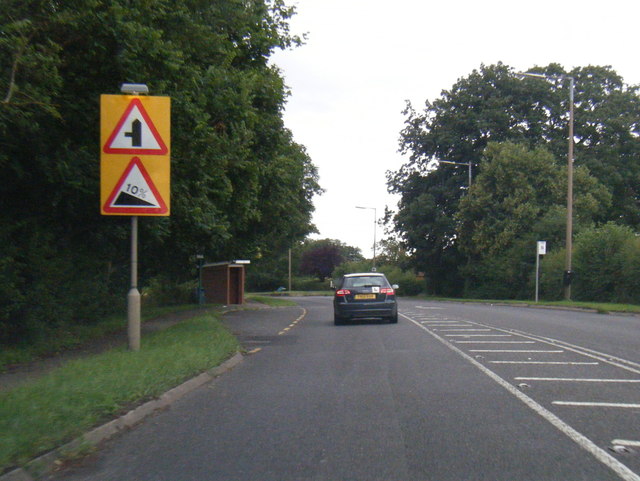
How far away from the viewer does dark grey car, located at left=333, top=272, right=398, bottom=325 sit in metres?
21.0

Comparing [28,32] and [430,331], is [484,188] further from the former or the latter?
[28,32]

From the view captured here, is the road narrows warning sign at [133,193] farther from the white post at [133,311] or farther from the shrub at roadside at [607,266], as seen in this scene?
the shrub at roadside at [607,266]

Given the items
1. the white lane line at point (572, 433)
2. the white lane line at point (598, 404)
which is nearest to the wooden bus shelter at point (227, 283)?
the white lane line at point (572, 433)

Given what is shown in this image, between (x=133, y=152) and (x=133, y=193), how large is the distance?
64cm

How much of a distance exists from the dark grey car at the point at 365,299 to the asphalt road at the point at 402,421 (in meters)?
7.37

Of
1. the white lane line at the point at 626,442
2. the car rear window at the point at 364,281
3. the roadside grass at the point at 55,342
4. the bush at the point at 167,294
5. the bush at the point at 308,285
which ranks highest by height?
the car rear window at the point at 364,281

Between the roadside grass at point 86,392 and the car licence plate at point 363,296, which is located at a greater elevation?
the car licence plate at point 363,296

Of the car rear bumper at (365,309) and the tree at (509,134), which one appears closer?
the car rear bumper at (365,309)

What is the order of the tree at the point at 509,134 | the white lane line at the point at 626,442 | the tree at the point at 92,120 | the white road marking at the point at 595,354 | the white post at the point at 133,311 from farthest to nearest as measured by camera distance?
the tree at the point at 509,134, the white post at the point at 133,311, the white road marking at the point at 595,354, the tree at the point at 92,120, the white lane line at the point at 626,442

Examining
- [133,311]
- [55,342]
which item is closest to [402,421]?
[133,311]

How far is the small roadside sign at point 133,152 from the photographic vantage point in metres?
11.2

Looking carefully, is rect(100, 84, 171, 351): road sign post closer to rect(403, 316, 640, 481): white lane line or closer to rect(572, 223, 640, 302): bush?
rect(403, 316, 640, 481): white lane line

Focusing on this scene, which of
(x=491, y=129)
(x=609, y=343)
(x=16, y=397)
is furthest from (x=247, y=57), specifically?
(x=491, y=129)

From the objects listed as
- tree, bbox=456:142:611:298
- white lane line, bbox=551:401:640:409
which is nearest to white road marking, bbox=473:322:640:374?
white lane line, bbox=551:401:640:409
